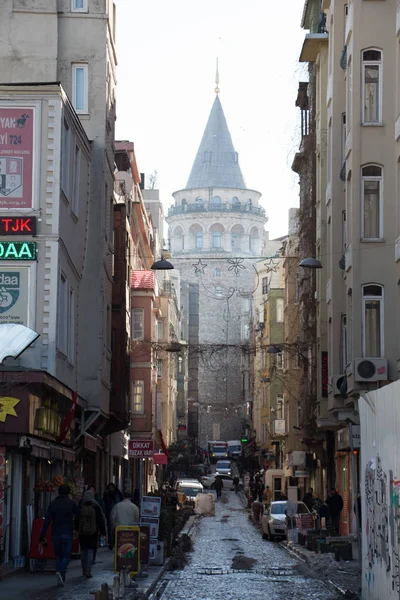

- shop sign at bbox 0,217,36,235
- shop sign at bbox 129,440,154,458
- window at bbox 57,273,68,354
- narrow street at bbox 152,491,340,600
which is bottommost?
narrow street at bbox 152,491,340,600

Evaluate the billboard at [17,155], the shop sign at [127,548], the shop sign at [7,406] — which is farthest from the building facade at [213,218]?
the shop sign at [127,548]

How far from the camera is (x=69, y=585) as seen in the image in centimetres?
2106

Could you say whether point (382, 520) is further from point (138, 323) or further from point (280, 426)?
point (280, 426)

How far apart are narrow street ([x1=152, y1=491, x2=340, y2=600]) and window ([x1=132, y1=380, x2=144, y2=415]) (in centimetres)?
1638

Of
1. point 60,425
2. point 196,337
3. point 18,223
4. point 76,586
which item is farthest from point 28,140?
point 196,337

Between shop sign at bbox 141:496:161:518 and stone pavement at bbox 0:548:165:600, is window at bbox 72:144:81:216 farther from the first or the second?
stone pavement at bbox 0:548:165:600

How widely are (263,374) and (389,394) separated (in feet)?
234

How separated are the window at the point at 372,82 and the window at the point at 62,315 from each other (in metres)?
9.13

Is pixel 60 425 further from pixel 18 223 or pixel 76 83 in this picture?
pixel 76 83

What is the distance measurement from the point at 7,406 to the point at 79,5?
48.7 ft

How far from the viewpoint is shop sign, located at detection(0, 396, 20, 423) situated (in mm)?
23219

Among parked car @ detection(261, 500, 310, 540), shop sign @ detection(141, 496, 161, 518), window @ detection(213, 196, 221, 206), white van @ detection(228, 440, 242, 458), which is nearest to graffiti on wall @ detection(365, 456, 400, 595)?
shop sign @ detection(141, 496, 161, 518)

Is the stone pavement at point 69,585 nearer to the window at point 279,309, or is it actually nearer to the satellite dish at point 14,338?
the satellite dish at point 14,338

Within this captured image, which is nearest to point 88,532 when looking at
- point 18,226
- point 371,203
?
point 18,226
